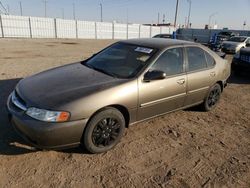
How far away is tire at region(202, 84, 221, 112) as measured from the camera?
502 centimetres

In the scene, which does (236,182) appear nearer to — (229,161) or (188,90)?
(229,161)

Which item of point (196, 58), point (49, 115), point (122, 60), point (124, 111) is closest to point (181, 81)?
point (196, 58)

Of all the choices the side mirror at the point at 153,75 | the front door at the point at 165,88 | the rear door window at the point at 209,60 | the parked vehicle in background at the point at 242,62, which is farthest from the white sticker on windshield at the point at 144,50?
the parked vehicle in background at the point at 242,62

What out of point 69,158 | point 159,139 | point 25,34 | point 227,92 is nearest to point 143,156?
point 159,139

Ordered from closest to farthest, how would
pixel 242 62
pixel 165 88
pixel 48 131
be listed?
pixel 48 131
pixel 165 88
pixel 242 62

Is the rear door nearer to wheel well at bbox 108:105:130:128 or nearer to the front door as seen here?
the front door

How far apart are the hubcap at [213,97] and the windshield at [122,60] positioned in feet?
6.55

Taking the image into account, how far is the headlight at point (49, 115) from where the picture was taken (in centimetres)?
278

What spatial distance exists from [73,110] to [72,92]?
0.31 m

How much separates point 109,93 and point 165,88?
1119mm

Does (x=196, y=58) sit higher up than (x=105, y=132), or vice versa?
(x=196, y=58)

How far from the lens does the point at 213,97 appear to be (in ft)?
17.0

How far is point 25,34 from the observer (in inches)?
1121

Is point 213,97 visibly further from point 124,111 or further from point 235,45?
point 235,45
